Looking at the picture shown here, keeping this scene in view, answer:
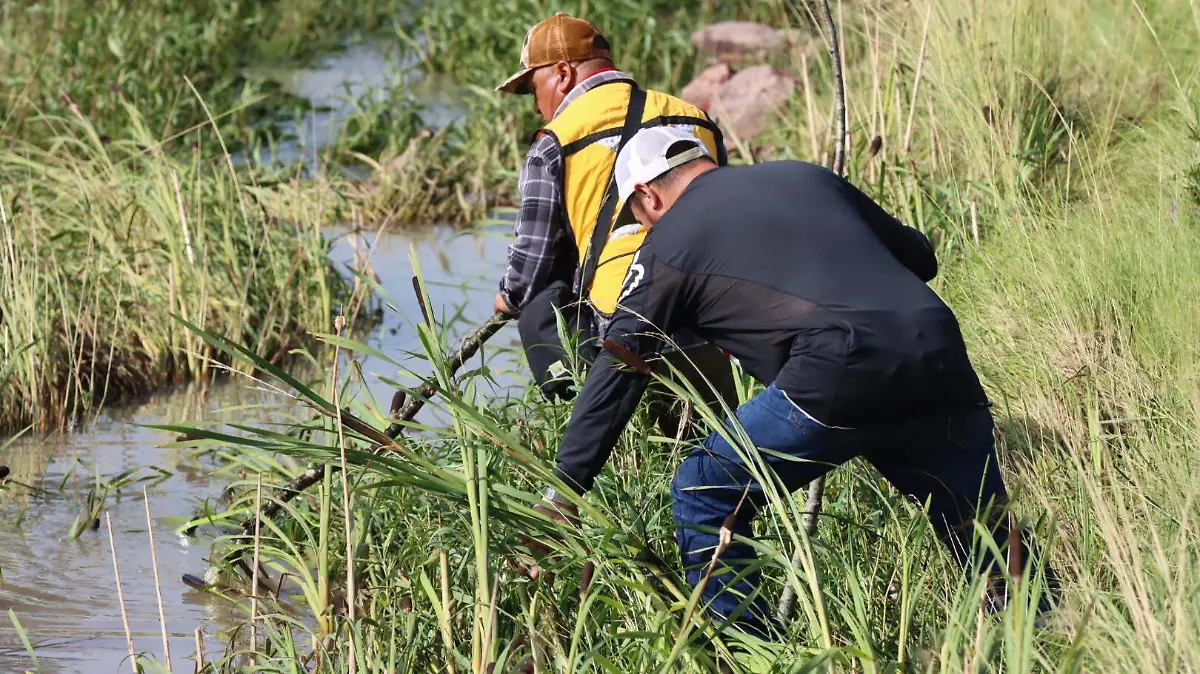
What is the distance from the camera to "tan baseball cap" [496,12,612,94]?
436 centimetres

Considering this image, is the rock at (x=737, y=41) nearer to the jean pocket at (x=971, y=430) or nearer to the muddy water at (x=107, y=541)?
the muddy water at (x=107, y=541)

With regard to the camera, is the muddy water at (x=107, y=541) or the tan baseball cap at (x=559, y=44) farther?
the tan baseball cap at (x=559, y=44)

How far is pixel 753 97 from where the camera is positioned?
959 centimetres

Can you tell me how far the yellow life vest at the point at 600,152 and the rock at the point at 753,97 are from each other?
4775mm

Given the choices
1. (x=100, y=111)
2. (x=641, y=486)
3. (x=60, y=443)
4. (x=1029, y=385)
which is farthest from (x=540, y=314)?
(x=100, y=111)

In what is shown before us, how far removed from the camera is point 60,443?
5.65 m

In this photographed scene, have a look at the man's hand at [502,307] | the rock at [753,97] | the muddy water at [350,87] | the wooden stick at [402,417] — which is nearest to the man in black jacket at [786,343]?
the wooden stick at [402,417]

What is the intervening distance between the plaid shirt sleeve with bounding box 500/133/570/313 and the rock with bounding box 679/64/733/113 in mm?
6013

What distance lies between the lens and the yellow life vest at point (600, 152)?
410 cm

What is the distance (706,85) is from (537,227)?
6.34 m

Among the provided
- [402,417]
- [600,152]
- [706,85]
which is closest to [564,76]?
[600,152]

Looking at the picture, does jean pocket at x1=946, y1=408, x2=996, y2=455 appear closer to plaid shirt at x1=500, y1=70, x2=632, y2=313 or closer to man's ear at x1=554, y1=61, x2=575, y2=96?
plaid shirt at x1=500, y1=70, x2=632, y2=313

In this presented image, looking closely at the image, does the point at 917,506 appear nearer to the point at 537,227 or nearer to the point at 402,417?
the point at 402,417

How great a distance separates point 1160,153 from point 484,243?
446cm
